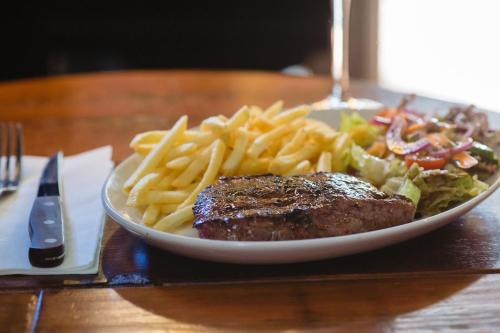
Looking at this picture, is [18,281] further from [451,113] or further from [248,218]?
[451,113]

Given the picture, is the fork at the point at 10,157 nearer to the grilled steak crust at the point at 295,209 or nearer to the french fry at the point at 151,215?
the french fry at the point at 151,215

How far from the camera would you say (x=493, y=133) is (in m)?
1.90

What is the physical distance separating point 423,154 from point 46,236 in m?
1.03

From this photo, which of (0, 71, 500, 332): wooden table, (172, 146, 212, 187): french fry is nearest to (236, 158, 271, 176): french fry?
(172, 146, 212, 187): french fry

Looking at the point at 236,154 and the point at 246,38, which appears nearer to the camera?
the point at 236,154

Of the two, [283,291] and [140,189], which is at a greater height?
[140,189]

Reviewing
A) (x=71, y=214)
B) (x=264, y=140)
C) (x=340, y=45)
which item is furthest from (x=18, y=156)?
(x=340, y=45)

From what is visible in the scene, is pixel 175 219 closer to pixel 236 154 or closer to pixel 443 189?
pixel 236 154

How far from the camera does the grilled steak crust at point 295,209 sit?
126 centimetres

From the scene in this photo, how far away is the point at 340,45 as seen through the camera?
277 centimetres

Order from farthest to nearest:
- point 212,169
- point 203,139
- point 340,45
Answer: point 340,45, point 203,139, point 212,169

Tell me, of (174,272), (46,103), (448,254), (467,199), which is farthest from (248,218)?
(46,103)

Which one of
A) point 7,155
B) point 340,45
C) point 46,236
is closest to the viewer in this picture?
point 46,236

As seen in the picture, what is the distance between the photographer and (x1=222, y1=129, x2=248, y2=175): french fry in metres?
1.64
